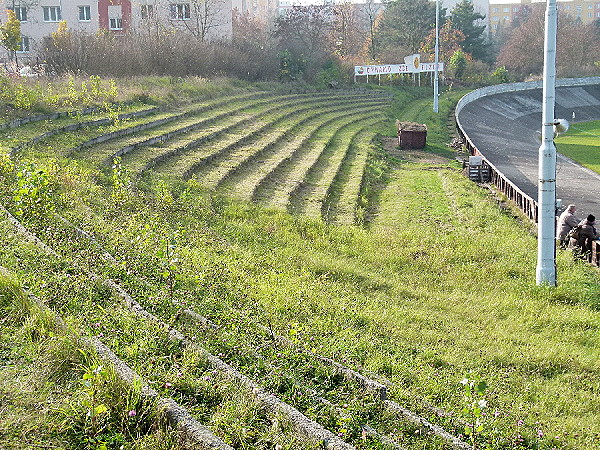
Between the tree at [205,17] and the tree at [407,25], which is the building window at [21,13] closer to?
the tree at [205,17]

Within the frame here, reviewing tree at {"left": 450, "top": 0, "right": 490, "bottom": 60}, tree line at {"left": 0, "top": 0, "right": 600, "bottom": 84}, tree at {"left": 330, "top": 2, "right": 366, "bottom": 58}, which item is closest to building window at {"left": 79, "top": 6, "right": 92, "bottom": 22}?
tree line at {"left": 0, "top": 0, "right": 600, "bottom": 84}

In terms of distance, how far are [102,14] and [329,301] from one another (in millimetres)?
47354

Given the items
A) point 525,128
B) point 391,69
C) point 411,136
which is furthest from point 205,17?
point 411,136

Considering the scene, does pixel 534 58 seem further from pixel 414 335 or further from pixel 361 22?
pixel 414 335

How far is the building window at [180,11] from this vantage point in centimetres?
4991

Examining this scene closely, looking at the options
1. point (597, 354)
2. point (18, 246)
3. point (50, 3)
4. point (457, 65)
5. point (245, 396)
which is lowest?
point (597, 354)

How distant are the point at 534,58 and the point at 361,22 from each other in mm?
27349

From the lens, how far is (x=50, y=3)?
168 feet

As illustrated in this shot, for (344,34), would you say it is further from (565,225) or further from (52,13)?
(565,225)

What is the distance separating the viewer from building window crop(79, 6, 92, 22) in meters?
51.4

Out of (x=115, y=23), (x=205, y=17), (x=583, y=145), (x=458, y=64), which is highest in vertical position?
(x=115, y=23)

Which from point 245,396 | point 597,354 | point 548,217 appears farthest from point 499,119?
point 245,396

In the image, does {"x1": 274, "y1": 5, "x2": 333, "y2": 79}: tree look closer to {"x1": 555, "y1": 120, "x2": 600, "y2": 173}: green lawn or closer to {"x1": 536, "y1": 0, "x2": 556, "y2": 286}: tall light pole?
{"x1": 555, "y1": 120, "x2": 600, "y2": 173}: green lawn

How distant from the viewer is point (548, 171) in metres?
12.2
